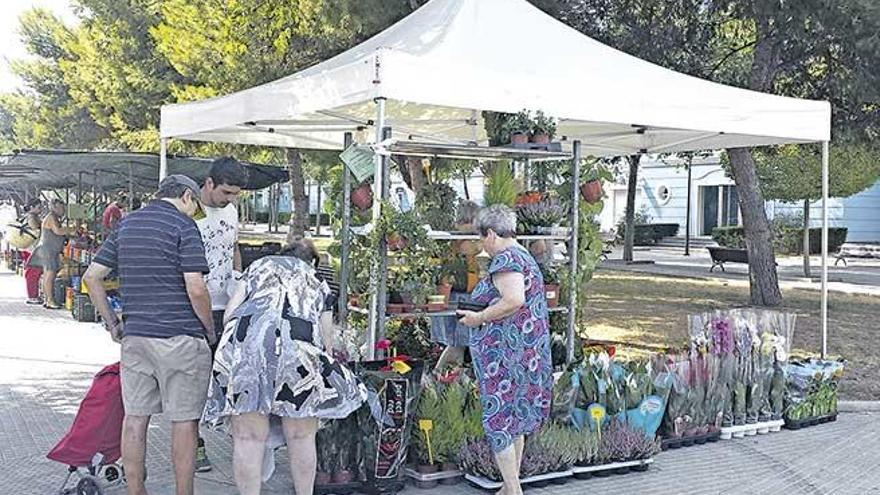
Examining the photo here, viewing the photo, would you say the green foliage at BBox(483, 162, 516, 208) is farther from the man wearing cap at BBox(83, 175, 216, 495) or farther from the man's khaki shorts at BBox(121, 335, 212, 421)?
the man's khaki shorts at BBox(121, 335, 212, 421)

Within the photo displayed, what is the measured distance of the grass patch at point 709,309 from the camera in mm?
9508

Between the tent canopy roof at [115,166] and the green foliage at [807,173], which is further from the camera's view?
the green foliage at [807,173]

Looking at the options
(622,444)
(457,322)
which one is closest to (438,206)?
(457,322)

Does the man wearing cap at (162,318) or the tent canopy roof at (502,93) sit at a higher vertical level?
the tent canopy roof at (502,93)

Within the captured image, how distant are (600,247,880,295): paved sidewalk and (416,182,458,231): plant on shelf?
524 inches

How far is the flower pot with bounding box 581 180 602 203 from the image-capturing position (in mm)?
6809

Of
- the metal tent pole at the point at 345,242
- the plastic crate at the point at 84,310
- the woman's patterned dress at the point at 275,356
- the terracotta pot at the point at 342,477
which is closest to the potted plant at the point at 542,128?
the metal tent pole at the point at 345,242

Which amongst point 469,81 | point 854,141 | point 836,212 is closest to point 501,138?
point 469,81

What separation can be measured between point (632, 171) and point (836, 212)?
18353mm

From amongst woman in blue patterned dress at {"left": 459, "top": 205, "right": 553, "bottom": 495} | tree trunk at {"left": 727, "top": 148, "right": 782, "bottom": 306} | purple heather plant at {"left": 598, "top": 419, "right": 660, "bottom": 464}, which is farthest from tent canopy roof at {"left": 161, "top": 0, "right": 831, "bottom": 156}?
tree trunk at {"left": 727, "top": 148, "right": 782, "bottom": 306}

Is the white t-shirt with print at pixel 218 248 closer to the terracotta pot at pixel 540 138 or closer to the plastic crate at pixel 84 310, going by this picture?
the terracotta pot at pixel 540 138

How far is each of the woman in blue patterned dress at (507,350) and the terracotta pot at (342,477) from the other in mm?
821

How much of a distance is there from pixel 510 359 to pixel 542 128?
6.74 ft

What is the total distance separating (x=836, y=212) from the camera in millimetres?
37125
